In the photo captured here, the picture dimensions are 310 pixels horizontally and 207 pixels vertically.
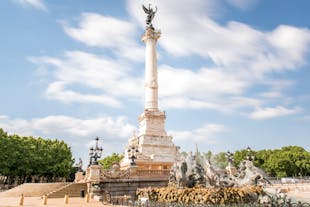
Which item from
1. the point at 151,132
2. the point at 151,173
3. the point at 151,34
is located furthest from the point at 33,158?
the point at 151,34

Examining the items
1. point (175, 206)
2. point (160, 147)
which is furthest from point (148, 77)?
point (175, 206)

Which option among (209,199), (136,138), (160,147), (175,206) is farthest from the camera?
(136,138)

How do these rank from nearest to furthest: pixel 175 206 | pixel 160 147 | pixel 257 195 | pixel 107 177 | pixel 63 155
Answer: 1. pixel 175 206
2. pixel 257 195
3. pixel 107 177
4. pixel 160 147
5. pixel 63 155

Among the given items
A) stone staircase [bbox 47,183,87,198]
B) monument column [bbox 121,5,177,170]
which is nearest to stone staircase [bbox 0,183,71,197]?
stone staircase [bbox 47,183,87,198]

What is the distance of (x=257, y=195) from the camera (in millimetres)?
17562

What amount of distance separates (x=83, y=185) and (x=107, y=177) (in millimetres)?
2503

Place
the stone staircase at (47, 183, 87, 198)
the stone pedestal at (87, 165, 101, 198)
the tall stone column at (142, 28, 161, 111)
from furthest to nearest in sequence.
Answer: the tall stone column at (142, 28, 161, 111), the stone staircase at (47, 183, 87, 198), the stone pedestal at (87, 165, 101, 198)

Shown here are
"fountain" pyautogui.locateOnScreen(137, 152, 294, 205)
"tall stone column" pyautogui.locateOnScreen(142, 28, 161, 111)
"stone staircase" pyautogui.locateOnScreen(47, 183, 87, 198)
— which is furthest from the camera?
"tall stone column" pyautogui.locateOnScreen(142, 28, 161, 111)

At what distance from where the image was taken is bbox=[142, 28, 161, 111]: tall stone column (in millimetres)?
43062

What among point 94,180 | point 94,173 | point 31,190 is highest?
point 94,173

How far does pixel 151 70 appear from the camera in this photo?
44250mm

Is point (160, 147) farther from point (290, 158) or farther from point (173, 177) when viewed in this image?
point (290, 158)

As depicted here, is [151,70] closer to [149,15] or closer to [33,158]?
[149,15]

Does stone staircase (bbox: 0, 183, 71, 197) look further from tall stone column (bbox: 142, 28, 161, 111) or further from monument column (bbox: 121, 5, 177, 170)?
tall stone column (bbox: 142, 28, 161, 111)
